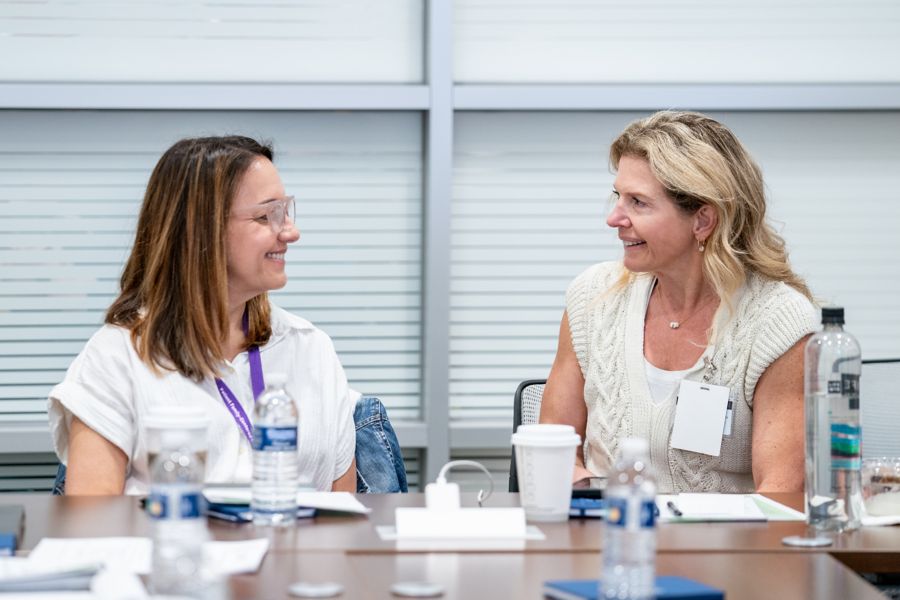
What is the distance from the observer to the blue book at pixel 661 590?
142 cm

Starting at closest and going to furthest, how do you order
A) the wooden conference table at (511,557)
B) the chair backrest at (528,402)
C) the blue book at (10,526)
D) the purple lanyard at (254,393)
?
the wooden conference table at (511,557)
the blue book at (10,526)
the purple lanyard at (254,393)
the chair backrest at (528,402)

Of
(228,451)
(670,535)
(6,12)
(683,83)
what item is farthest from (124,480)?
(683,83)

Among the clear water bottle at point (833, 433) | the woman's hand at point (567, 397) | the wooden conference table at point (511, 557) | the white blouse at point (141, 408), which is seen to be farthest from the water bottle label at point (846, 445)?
the white blouse at point (141, 408)

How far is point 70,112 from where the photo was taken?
396 centimetres

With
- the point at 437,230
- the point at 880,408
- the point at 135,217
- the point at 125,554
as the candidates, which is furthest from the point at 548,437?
the point at 135,217

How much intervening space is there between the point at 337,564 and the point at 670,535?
55cm

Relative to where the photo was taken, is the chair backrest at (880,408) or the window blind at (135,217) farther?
the window blind at (135,217)

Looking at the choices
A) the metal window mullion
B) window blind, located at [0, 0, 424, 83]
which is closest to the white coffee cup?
the metal window mullion

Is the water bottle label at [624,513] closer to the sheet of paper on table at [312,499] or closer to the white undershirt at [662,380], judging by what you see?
the sheet of paper on table at [312,499]

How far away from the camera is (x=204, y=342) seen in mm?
2512

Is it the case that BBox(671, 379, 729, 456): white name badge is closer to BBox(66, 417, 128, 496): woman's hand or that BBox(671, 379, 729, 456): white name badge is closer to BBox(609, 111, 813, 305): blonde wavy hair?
BBox(609, 111, 813, 305): blonde wavy hair

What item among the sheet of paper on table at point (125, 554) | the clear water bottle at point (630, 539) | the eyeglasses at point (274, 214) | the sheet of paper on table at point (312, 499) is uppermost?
the eyeglasses at point (274, 214)

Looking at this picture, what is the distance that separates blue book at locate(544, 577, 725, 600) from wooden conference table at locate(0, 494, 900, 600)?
4cm

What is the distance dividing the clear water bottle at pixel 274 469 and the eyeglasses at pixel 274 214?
2.64ft
